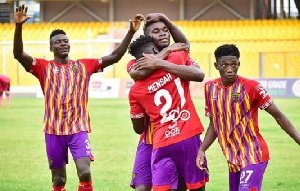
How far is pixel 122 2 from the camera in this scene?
46500 millimetres

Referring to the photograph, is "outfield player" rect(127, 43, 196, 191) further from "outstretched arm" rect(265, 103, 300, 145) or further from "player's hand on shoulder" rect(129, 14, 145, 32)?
"outstretched arm" rect(265, 103, 300, 145)

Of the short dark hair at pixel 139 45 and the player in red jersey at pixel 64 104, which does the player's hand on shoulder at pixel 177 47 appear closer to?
the short dark hair at pixel 139 45

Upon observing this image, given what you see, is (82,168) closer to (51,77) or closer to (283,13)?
(51,77)

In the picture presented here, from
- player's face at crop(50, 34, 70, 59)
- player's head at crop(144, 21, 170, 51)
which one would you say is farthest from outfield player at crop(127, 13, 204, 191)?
player's face at crop(50, 34, 70, 59)

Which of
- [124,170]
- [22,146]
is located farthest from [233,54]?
[22,146]

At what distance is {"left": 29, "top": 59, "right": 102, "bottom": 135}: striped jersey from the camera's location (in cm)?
865

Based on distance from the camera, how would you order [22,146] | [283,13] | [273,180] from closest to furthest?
[273,180] < [22,146] < [283,13]

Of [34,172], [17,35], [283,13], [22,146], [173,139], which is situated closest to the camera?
[173,139]

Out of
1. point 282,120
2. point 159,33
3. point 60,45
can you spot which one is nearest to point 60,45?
point 60,45

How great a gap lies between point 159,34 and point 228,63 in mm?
688

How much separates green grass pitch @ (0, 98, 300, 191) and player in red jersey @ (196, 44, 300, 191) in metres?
3.80

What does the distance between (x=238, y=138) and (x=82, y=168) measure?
2.27 m

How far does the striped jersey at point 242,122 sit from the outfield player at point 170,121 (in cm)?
30

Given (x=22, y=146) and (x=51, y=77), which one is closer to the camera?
(x=51, y=77)
